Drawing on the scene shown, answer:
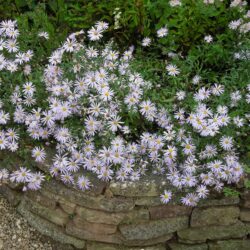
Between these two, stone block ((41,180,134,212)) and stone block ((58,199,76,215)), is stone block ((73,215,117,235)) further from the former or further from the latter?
stone block ((41,180,134,212))

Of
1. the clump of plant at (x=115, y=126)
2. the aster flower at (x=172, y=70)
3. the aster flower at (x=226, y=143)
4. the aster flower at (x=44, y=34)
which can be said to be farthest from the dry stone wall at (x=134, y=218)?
the aster flower at (x=44, y=34)

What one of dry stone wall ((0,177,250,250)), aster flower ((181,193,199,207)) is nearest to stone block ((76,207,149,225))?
dry stone wall ((0,177,250,250))

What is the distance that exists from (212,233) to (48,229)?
4.24 feet

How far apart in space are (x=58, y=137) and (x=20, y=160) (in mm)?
465

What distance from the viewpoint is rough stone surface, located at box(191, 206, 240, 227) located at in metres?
3.45

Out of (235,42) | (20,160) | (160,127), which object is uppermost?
(235,42)

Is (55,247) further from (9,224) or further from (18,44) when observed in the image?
(18,44)

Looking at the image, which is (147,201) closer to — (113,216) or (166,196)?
(166,196)

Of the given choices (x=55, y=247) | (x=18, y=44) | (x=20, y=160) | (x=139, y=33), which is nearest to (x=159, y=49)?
(x=139, y=33)

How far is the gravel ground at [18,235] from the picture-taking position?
3.77 m

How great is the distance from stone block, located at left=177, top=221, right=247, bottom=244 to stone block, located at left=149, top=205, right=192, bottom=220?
0.19 meters

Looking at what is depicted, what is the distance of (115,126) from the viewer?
3.27 metres

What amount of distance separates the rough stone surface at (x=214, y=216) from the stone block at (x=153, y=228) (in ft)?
0.28

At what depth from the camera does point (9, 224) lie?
3852mm
